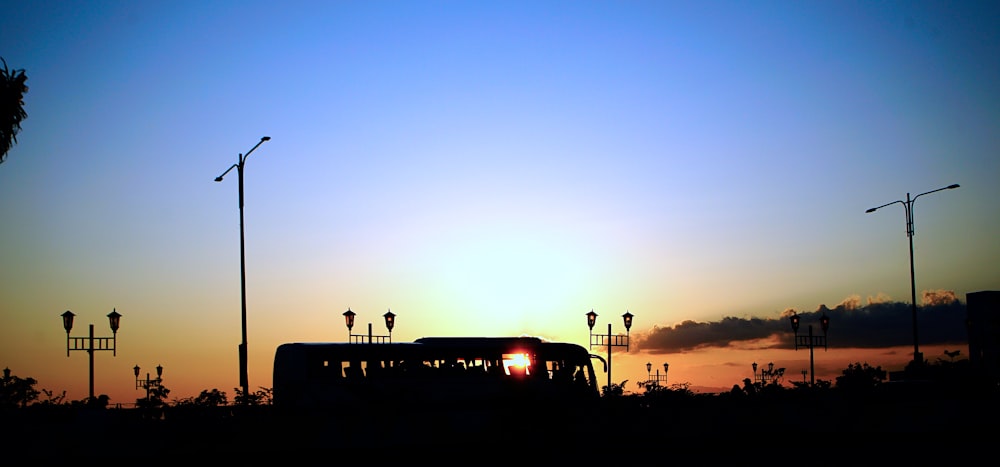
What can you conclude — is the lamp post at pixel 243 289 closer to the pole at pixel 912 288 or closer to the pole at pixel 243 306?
the pole at pixel 243 306

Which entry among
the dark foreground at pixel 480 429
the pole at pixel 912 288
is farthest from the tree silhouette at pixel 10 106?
the pole at pixel 912 288

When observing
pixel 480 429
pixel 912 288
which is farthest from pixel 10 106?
pixel 912 288

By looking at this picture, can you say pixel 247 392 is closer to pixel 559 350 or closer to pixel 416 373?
pixel 416 373

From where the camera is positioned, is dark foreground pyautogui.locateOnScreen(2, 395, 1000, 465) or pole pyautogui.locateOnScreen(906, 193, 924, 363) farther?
pole pyautogui.locateOnScreen(906, 193, 924, 363)

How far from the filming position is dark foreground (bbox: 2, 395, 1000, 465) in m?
21.7

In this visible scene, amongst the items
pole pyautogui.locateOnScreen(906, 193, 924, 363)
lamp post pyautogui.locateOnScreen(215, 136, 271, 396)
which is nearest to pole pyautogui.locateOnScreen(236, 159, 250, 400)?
lamp post pyautogui.locateOnScreen(215, 136, 271, 396)

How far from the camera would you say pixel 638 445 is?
83.7ft

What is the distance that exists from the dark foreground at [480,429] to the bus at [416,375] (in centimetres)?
490

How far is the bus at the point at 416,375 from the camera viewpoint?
3134 cm

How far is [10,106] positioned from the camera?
23.3 metres

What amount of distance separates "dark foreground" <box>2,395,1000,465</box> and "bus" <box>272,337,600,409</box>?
16.1ft

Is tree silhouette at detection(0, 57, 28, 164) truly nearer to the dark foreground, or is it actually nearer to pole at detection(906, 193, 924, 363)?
the dark foreground

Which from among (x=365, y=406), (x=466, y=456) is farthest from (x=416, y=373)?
(x=466, y=456)

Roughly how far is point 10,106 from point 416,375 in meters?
14.4
